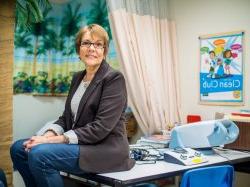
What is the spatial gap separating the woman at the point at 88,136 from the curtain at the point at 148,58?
3.10 feet

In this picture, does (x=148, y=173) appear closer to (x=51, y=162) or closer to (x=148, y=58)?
(x=51, y=162)

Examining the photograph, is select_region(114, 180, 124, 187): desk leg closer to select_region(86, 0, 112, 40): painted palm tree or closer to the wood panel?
the wood panel

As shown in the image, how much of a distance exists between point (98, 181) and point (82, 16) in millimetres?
2354

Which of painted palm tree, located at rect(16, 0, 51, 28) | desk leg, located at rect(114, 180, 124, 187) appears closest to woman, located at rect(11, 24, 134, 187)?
desk leg, located at rect(114, 180, 124, 187)

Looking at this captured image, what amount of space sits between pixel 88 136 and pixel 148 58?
4.73 ft

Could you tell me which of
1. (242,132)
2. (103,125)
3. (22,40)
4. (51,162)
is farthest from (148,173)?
(22,40)

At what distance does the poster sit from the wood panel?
5.53 feet

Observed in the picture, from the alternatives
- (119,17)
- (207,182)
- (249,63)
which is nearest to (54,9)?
(119,17)

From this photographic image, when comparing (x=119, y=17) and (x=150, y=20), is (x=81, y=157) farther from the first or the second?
(x=150, y=20)

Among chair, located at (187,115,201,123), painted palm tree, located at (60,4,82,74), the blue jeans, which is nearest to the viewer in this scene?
the blue jeans

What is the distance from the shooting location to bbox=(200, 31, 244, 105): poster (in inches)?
117

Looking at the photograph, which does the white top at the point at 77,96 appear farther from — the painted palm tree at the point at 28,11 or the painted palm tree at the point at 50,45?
the painted palm tree at the point at 50,45

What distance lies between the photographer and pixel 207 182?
1.86 m

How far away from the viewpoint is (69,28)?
3.85 meters
